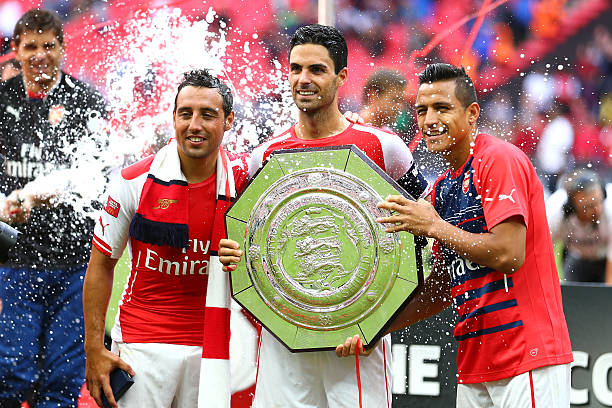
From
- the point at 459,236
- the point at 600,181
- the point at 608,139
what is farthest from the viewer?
the point at 608,139

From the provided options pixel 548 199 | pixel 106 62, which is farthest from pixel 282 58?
pixel 548 199

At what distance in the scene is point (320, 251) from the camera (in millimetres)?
2906

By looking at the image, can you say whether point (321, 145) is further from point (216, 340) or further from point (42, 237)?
point (42, 237)

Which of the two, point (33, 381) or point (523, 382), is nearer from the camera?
point (523, 382)

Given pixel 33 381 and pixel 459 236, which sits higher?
pixel 459 236

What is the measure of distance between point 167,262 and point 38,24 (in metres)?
2.36

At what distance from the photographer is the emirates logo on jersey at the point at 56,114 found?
4.73 meters

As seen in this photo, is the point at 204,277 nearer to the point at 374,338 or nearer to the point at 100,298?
the point at 100,298

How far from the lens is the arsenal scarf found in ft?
10.0

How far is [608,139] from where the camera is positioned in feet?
17.4

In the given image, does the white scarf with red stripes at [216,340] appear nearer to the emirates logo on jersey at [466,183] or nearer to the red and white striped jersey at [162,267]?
the red and white striped jersey at [162,267]

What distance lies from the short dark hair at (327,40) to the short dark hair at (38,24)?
2.21 meters

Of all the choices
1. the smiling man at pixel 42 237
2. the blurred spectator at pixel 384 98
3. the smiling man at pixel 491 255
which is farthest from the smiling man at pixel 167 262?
the blurred spectator at pixel 384 98

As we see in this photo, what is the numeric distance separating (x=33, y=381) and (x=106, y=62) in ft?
6.42
